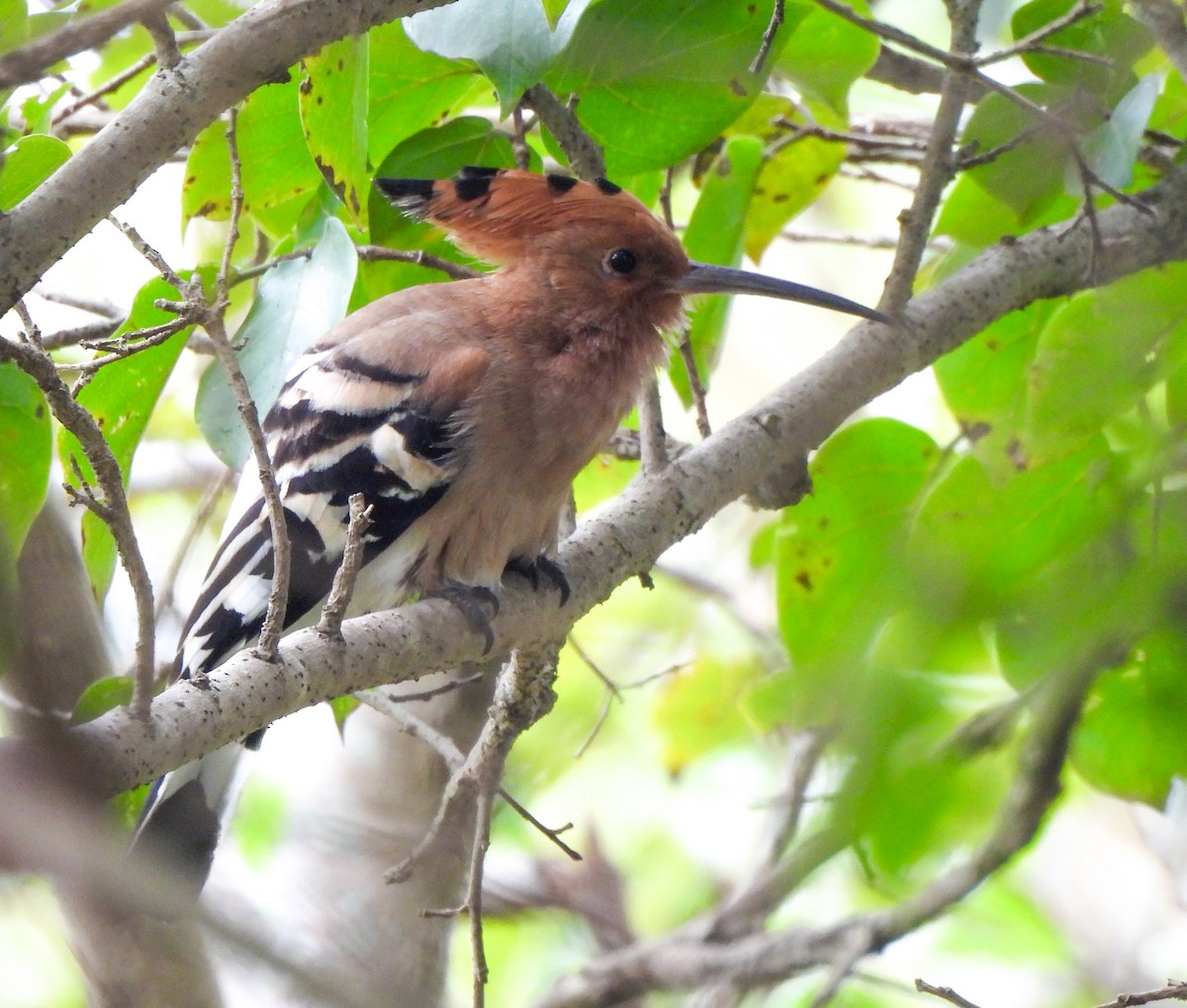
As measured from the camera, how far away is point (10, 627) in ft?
1.47

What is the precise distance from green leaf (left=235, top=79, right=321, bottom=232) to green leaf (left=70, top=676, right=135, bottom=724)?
85 centimetres

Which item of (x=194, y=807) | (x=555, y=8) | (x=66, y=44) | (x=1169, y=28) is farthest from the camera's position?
(x=194, y=807)

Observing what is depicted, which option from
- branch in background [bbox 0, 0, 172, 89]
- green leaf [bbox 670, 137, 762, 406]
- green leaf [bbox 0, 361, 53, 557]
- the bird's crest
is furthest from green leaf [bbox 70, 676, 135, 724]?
green leaf [bbox 670, 137, 762, 406]

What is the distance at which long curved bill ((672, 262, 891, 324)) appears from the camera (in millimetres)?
2174

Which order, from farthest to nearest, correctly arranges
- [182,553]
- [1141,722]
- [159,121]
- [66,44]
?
[182,553] → [159,121] → [66,44] → [1141,722]

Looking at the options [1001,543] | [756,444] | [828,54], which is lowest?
[1001,543]

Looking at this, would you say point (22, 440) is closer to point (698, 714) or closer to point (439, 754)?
point (439, 754)

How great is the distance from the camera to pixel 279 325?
182 centimetres

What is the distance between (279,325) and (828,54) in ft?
3.17

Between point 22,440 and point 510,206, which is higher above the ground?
point 510,206

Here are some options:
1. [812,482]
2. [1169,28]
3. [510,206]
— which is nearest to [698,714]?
[812,482]

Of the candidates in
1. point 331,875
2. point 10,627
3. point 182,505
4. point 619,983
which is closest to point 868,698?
point 10,627

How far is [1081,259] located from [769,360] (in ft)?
12.8

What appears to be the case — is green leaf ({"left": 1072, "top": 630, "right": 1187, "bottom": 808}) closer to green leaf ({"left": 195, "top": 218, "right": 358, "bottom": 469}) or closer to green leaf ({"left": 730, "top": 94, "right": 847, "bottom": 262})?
green leaf ({"left": 195, "top": 218, "right": 358, "bottom": 469})
